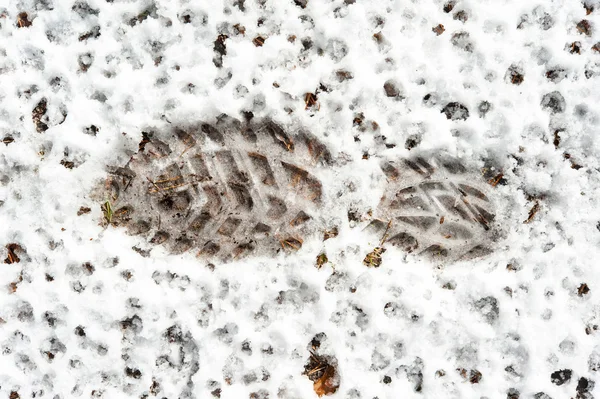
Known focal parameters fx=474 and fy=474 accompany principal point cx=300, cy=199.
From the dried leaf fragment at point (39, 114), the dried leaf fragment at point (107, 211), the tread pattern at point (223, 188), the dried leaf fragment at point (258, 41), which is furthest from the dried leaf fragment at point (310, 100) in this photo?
the dried leaf fragment at point (39, 114)

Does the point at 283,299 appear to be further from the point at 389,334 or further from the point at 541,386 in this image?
the point at 541,386

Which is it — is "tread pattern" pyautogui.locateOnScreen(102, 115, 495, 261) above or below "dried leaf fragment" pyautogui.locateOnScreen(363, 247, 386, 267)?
above

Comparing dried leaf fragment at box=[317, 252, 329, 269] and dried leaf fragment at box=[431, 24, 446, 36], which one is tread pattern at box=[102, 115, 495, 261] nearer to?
dried leaf fragment at box=[317, 252, 329, 269]

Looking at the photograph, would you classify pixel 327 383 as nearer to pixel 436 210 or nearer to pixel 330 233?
pixel 330 233

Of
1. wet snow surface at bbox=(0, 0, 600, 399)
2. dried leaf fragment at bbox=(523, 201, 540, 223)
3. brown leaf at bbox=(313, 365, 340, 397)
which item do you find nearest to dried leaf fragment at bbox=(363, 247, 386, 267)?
wet snow surface at bbox=(0, 0, 600, 399)

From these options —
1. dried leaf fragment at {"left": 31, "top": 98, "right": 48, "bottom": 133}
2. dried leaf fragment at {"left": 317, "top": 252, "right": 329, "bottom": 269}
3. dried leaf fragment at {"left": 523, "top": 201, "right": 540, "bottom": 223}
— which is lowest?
dried leaf fragment at {"left": 523, "top": 201, "right": 540, "bottom": 223}
